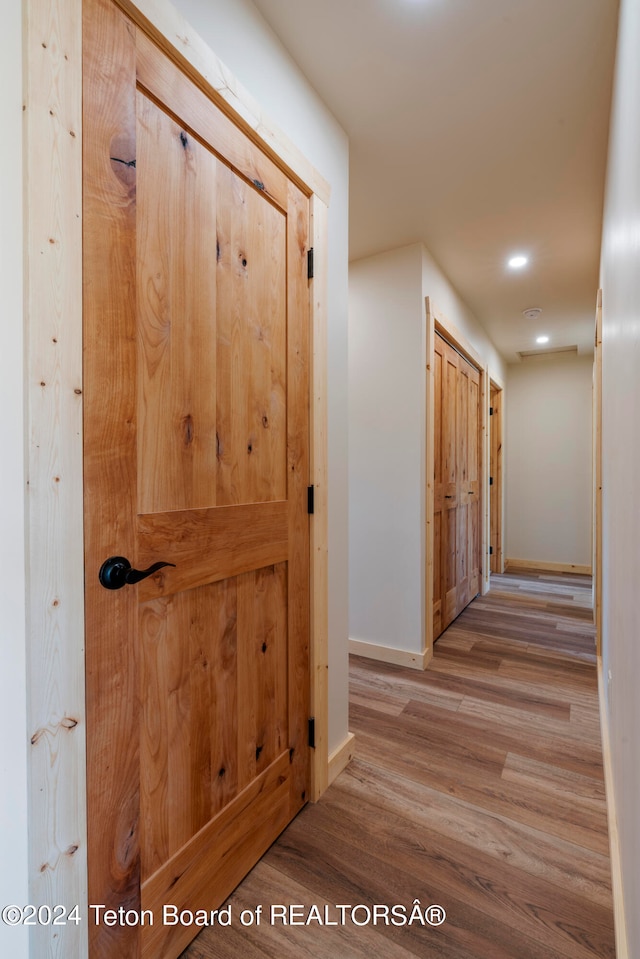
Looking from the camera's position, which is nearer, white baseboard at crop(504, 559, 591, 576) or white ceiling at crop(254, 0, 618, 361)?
white ceiling at crop(254, 0, 618, 361)

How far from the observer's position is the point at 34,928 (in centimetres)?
77

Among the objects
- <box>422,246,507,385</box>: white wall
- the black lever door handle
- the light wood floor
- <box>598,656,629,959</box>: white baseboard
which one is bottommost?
the light wood floor

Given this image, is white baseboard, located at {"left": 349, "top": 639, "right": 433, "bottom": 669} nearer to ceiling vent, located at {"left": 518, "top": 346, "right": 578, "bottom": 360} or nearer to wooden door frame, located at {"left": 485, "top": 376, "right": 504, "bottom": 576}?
wooden door frame, located at {"left": 485, "top": 376, "right": 504, "bottom": 576}

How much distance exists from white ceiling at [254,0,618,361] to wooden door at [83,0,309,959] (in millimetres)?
528

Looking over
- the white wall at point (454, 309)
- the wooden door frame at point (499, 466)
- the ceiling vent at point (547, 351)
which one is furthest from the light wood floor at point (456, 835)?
the ceiling vent at point (547, 351)

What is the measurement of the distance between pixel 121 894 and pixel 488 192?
3.04 meters

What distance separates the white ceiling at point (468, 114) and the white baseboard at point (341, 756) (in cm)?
258

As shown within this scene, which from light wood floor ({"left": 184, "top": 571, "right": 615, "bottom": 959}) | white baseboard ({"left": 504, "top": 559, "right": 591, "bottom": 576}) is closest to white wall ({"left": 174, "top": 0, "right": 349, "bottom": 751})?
light wood floor ({"left": 184, "top": 571, "right": 615, "bottom": 959})

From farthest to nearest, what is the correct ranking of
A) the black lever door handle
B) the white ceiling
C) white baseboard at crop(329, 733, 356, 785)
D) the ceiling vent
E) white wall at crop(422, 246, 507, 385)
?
the ceiling vent → white wall at crop(422, 246, 507, 385) → white baseboard at crop(329, 733, 356, 785) → the white ceiling → the black lever door handle

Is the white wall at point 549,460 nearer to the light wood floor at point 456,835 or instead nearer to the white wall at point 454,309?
the white wall at point 454,309

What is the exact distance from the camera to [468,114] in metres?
1.83

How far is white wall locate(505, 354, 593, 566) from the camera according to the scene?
553 centimetres

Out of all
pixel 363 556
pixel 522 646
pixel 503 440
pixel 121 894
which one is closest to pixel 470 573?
pixel 522 646

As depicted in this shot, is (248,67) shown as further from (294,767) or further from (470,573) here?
(470,573)
